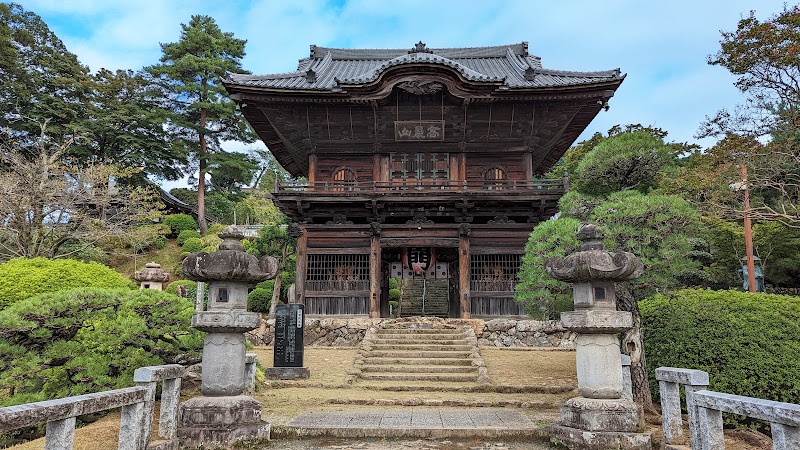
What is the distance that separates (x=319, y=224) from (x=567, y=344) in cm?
991

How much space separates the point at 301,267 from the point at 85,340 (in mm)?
10797

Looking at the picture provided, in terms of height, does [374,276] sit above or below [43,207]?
below

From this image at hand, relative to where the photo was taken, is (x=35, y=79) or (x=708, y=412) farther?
(x=35, y=79)

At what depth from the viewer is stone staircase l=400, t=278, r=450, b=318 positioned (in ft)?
92.6

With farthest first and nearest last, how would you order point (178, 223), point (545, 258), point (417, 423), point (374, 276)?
point (178, 223), point (374, 276), point (545, 258), point (417, 423)

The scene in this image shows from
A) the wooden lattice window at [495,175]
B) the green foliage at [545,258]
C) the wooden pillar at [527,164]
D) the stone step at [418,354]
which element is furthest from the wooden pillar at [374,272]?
the green foliage at [545,258]

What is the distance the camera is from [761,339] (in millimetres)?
6914

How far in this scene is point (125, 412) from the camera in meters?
5.16

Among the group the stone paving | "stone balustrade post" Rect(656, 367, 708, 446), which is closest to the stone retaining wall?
the stone paving

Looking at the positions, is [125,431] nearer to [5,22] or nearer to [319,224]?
[319,224]

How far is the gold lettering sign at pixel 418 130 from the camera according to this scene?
18.0 m

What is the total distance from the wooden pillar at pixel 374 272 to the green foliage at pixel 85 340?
31.9ft

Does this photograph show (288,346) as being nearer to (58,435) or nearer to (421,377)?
(421,377)

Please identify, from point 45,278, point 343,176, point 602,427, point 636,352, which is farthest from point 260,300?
point 602,427
